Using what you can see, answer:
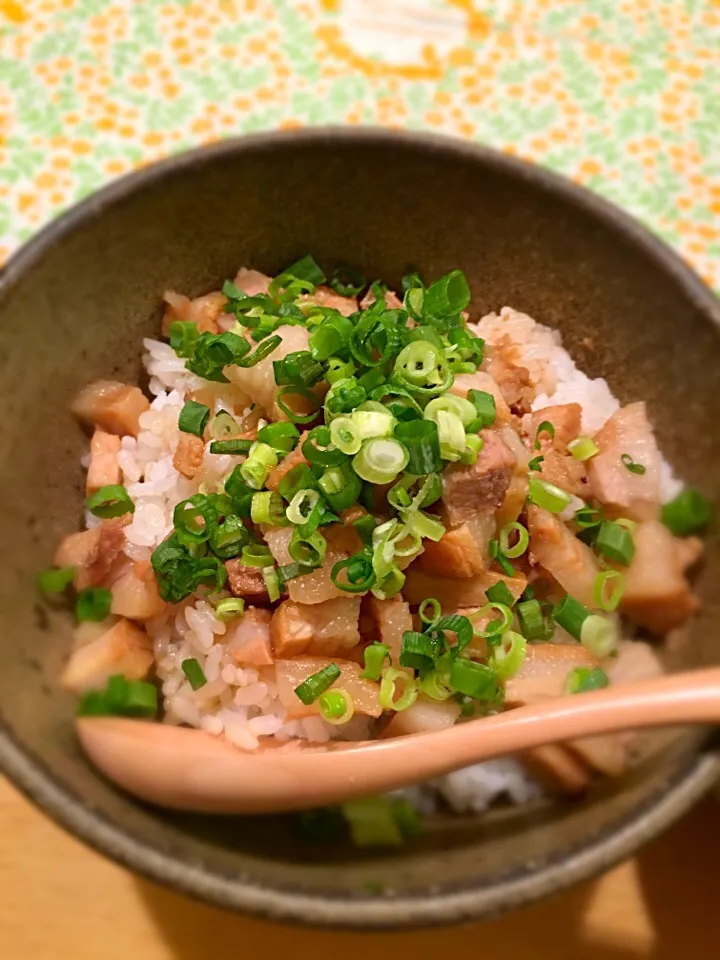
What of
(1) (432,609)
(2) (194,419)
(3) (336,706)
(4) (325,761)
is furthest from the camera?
(2) (194,419)

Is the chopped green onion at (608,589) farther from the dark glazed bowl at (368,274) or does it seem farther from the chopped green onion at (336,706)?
the chopped green onion at (336,706)

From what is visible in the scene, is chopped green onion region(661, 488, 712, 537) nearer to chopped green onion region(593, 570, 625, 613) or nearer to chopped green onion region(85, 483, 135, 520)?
chopped green onion region(593, 570, 625, 613)

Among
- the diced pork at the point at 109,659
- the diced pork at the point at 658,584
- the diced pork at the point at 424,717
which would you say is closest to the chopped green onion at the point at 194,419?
the diced pork at the point at 109,659

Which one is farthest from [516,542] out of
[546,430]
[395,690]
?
[395,690]

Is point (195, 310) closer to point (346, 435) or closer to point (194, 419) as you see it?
point (194, 419)

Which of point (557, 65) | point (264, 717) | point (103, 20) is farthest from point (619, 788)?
point (103, 20)

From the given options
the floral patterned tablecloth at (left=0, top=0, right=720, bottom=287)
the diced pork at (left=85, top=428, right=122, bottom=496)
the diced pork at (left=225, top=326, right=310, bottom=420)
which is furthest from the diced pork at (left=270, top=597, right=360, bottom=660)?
the floral patterned tablecloth at (left=0, top=0, right=720, bottom=287)
